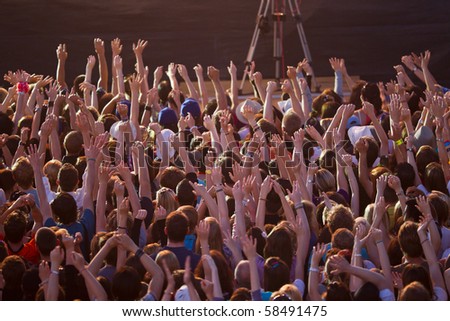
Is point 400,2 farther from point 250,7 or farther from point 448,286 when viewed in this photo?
point 448,286

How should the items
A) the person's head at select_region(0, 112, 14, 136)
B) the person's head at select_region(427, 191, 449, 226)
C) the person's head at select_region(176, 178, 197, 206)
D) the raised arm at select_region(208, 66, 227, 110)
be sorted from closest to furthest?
1. the person's head at select_region(427, 191, 449, 226)
2. the person's head at select_region(176, 178, 197, 206)
3. the person's head at select_region(0, 112, 14, 136)
4. the raised arm at select_region(208, 66, 227, 110)

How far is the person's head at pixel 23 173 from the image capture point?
6.99 m

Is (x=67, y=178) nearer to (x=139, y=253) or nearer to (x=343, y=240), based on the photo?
(x=139, y=253)

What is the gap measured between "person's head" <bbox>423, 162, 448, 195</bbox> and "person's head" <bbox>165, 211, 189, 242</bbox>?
2010 millimetres

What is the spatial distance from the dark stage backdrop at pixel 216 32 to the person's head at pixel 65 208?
28.8 ft

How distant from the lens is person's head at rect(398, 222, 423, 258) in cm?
563

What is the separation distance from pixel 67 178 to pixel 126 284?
1.81 metres

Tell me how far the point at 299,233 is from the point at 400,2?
36.5 ft

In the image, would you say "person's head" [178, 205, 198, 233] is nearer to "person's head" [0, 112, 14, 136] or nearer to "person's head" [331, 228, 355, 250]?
"person's head" [331, 228, 355, 250]

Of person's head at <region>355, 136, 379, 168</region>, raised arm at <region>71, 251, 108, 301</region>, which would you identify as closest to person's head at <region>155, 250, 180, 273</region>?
raised arm at <region>71, 251, 108, 301</region>

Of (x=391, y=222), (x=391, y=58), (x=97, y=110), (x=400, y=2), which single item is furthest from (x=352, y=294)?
(x=400, y=2)

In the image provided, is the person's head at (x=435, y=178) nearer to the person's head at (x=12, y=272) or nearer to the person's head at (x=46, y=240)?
the person's head at (x=46, y=240)

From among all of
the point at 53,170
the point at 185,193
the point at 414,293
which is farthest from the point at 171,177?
the point at 414,293
